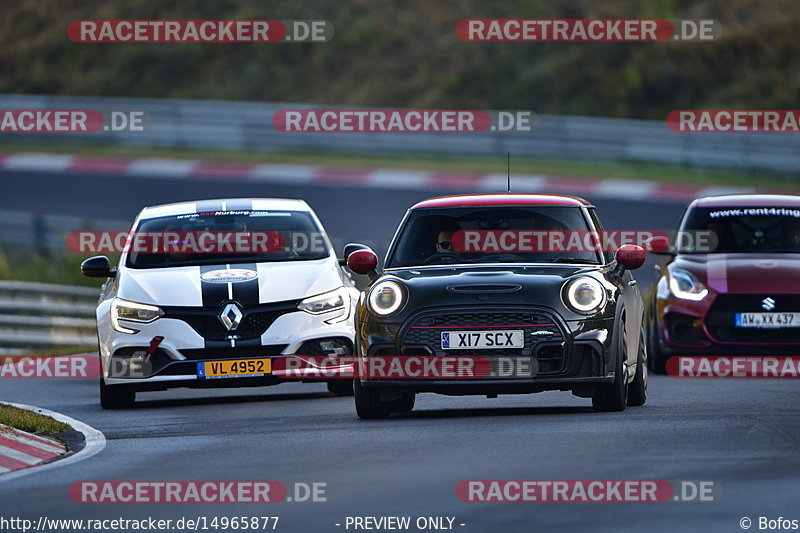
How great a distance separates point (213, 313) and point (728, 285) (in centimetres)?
454

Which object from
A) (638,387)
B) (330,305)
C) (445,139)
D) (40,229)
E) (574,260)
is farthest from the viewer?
(445,139)

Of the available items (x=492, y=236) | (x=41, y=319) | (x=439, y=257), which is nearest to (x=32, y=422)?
(x=439, y=257)

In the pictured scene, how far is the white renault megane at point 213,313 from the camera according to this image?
533 inches

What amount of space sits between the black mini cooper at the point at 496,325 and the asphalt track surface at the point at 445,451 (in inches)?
9.6

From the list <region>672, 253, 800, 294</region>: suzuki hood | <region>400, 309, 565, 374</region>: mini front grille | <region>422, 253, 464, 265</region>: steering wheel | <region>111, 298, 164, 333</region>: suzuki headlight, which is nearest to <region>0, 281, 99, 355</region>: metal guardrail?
<region>111, 298, 164, 333</region>: suzuki headlight

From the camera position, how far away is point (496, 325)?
11414 mm

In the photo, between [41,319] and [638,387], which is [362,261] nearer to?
[638,387]

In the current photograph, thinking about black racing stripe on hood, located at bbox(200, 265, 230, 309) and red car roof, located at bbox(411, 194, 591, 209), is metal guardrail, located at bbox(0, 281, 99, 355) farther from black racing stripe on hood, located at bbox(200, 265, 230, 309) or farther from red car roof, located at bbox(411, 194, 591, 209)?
red car roof, located at bbox(411, 194, 591, 209)

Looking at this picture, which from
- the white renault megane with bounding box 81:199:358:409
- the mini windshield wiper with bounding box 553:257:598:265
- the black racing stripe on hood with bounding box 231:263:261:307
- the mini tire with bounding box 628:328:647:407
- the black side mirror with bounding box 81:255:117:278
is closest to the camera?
the mini windshield wiper with bounding box 553:257:598:265

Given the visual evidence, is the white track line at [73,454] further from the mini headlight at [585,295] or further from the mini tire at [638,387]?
the mini tire at [638,387]

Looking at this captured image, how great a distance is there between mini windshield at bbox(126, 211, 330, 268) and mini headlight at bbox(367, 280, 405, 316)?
2.64 meters

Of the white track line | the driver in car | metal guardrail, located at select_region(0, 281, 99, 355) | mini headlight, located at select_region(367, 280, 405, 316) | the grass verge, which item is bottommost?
the white track line

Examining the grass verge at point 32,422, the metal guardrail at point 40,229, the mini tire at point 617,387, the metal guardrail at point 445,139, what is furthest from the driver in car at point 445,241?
the metal guardrail at point 445,139

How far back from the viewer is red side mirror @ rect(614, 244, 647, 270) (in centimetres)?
1250
